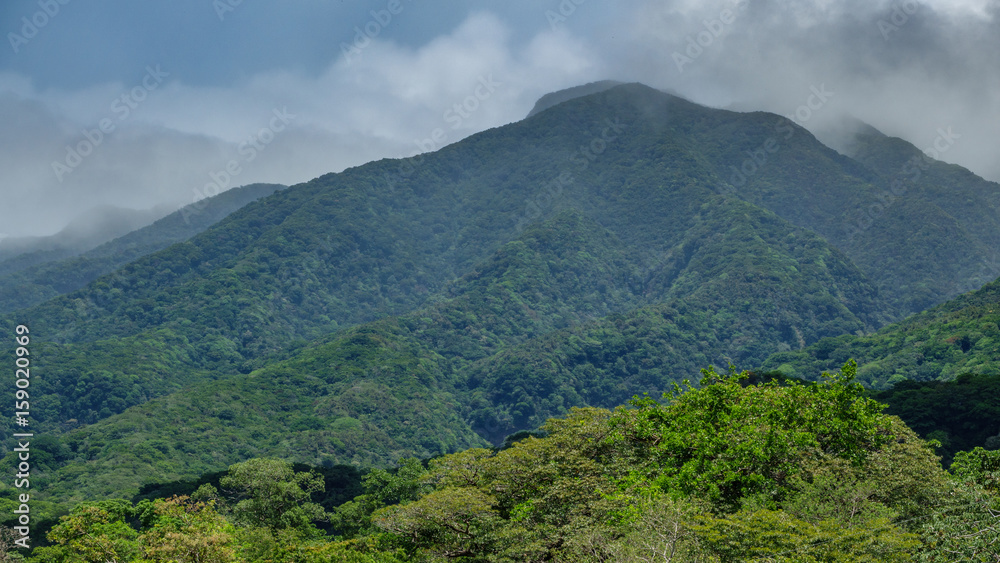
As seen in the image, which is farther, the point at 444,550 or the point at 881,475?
the point at 444,550

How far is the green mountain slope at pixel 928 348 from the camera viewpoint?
108 metres

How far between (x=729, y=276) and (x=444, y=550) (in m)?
173

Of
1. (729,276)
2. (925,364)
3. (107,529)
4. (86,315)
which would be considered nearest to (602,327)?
(729,276)

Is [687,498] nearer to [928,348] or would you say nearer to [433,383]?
[928,348]

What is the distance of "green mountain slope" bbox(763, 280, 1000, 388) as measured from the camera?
10781 centimetres

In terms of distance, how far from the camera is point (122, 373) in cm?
14738

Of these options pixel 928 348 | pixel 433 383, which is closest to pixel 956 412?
pixel 928 348

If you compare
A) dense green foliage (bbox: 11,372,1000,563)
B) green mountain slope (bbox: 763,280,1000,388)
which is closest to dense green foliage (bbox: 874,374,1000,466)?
green mountain slope (bbox: 763,280,1000,388)

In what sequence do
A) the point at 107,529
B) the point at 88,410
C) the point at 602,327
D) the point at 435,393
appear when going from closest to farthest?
the point at 107,529 < the point at 88,410 < the point at 435,393 < the point at 602,327

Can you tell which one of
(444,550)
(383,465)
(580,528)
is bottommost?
(383,465)

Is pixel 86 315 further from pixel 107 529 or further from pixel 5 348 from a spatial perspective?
pixel 107 529

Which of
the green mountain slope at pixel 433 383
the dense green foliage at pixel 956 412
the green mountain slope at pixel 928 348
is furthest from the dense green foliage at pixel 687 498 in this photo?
the green mountain slope at pixel 928 348

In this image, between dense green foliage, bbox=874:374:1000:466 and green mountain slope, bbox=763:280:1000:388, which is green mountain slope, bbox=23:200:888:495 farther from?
dense green foliage, bbox=874:374:1000:466

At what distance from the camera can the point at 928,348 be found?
12050cm
